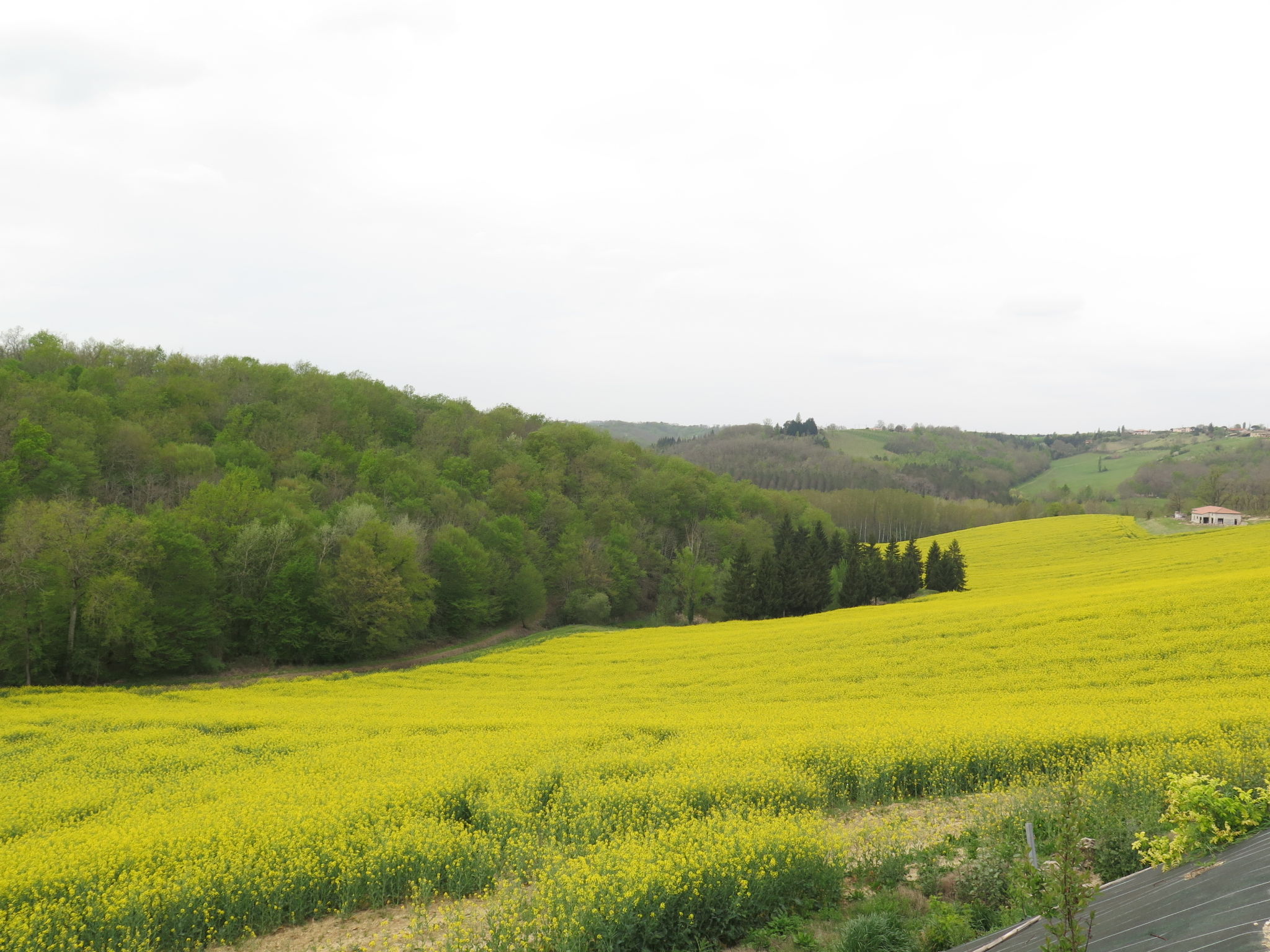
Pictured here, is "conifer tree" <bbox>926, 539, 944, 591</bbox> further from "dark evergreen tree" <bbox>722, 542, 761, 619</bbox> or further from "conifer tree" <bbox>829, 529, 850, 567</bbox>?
"dark evergreen tree" <bbox>722, 542, 761, 619</bbox>

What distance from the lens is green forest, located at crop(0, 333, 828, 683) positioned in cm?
3131

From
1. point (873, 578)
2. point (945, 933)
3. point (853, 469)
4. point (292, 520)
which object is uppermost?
point (853, 469)

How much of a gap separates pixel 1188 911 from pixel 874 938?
96.1 inches

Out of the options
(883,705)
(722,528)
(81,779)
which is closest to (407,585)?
(81,779)

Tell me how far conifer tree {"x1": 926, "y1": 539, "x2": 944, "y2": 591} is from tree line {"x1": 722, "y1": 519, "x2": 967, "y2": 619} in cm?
5

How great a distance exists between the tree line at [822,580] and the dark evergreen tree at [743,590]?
0.16 ft

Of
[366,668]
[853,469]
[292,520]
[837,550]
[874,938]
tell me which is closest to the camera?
[874,938]

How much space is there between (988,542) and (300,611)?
2593 inches

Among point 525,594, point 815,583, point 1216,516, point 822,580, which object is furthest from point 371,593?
point 1216,516

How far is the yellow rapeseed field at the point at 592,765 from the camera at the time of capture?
7.51m

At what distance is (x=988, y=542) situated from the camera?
7238cm

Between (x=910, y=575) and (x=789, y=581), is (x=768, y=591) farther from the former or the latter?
(x=910, y=575)

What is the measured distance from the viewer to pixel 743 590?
52.8m

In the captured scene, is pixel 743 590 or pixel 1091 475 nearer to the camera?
pixel 743 590
